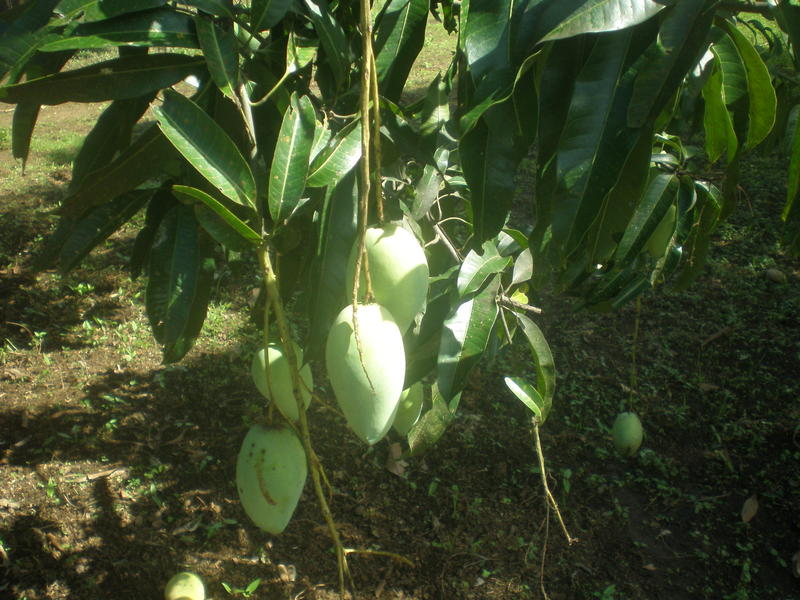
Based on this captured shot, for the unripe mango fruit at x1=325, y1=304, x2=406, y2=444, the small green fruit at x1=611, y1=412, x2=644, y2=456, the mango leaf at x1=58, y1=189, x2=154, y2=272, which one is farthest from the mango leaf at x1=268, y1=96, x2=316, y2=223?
the small green fruit at x1=611, y1=412, x2=644, y2=456

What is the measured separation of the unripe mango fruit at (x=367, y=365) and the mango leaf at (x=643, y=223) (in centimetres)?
60

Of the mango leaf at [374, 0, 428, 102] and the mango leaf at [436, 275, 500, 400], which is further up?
the mango leaf at [374, 0, 428, 102]

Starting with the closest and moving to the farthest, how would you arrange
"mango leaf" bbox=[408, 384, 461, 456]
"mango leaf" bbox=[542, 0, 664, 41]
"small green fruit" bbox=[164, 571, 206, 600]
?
"mango leaf" bbox=[542, 0, 664, 41]
"mango leaf" bbox=[408, 384, 461, 456]
"small green fruit" bbox=[164, 571, 206, 600]

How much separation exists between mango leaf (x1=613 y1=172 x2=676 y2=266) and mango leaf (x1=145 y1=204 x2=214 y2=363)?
70cm

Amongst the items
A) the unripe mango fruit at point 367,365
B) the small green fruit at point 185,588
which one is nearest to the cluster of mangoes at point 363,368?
the unripe mango fruit at point 367,365

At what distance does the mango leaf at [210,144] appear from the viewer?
2.37 ft

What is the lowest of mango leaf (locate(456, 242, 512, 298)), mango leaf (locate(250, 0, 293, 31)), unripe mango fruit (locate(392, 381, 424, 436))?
unripe mango fruit (locate(392, 381, 424, 436))

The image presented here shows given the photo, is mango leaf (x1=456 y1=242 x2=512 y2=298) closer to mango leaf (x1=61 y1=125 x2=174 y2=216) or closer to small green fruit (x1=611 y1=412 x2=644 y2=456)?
mango leaf (x1=61 y1=125 x2=174 y2=216)

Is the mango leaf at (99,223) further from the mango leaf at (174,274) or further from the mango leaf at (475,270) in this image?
the mango leaf at (475,270)

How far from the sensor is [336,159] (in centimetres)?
79

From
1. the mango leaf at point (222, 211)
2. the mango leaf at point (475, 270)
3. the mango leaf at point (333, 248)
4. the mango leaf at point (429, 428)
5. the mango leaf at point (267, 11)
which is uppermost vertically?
the mango leaf at point (267, 11)

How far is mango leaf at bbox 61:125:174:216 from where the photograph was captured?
0.90 m

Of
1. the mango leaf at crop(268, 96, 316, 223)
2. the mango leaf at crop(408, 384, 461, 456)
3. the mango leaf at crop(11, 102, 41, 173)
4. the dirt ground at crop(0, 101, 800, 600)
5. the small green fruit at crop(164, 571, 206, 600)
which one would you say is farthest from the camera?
the dirt ground at crop(0, 101, 800, 600)

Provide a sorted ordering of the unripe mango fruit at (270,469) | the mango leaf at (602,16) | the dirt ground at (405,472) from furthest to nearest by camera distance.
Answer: the dirt ground at (405,472) → the unripe mango fruit at (270,469) → the mango leaf at (602,16)
